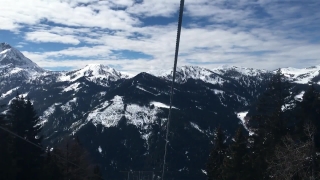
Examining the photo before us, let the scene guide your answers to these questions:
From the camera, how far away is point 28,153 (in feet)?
84.4

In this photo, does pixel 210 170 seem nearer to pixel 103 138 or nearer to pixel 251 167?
pixel 251 167

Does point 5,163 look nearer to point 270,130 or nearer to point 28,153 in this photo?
point 28,153

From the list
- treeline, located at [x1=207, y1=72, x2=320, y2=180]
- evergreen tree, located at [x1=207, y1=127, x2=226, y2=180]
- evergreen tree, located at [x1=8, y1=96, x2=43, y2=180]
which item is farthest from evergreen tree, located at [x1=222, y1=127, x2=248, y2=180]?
evergreen tree, located at [x1=8, y1=96, x2=43, y2=180]

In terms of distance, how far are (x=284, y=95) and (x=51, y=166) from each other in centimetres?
1852

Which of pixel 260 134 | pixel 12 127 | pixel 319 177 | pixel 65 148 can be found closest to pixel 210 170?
pixel 260 134

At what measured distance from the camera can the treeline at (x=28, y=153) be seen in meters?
20.8

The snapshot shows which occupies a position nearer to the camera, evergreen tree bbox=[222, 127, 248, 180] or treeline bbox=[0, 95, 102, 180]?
treeline bbox=[0, 95, 102, 180]

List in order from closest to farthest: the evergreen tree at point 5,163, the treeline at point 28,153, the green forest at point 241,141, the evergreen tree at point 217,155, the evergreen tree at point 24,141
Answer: the evergreen tree at point 5,163 → the treeline at point 28,153 → the green forest at point 241,141 → the evergreen tree at point 24,141 → the evergreen tree at point 217,155

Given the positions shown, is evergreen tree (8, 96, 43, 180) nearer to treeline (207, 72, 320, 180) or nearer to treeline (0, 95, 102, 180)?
treeline (0, 95, 102, 180)

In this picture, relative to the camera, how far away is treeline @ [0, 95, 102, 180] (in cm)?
2078

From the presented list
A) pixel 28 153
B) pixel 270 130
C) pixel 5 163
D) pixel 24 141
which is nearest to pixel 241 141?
pixel 270 130

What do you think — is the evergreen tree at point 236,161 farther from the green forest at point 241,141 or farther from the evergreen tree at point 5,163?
the evergreen tree at point 5,163

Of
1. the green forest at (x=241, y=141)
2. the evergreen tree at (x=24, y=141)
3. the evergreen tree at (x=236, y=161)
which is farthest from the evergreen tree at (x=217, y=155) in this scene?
the evergreen tree at (x=24, y=141)

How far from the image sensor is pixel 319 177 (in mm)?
13984
